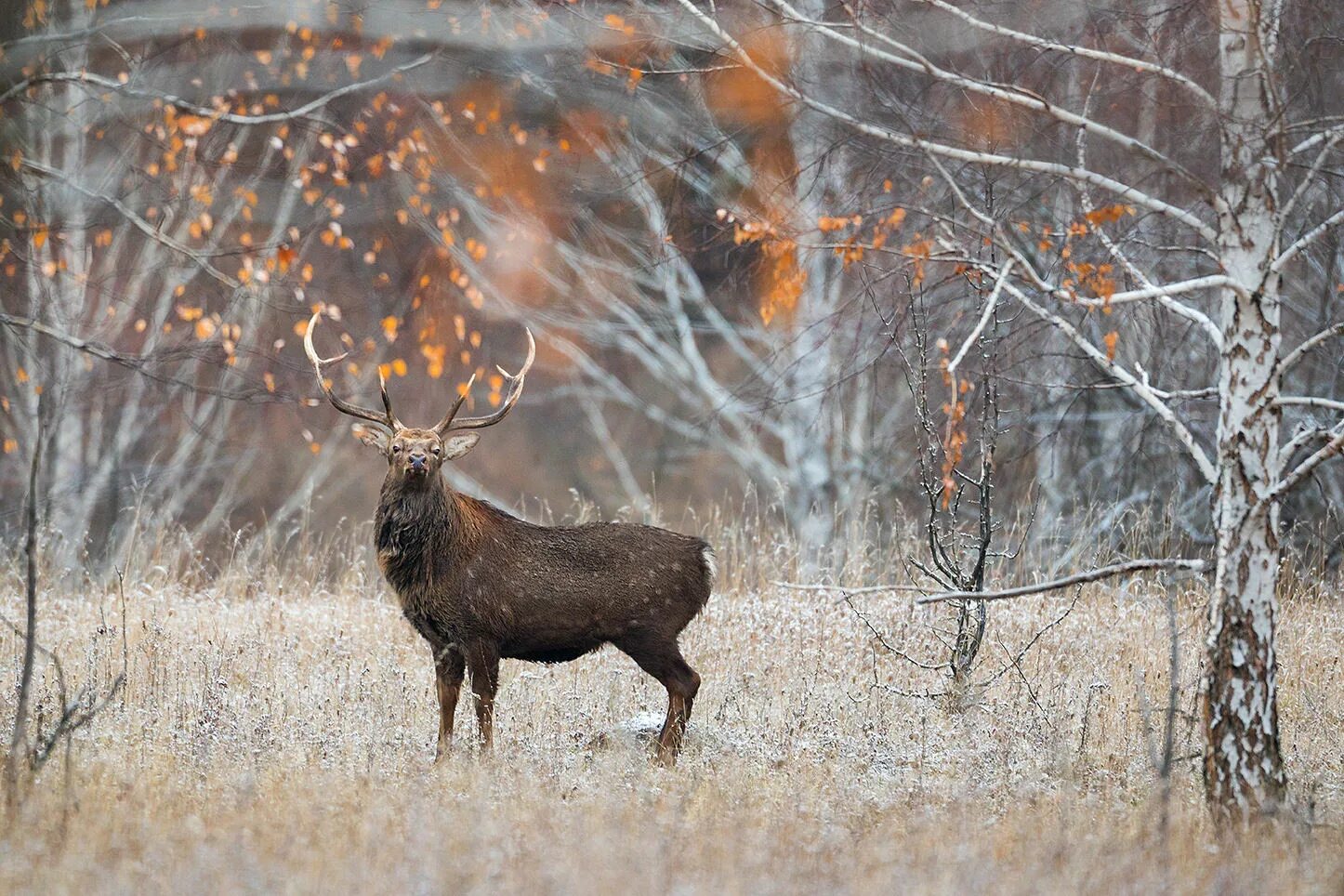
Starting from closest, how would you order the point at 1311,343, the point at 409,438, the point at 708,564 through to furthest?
the point at 1311,343
the point at 409,438
the point at 708,564

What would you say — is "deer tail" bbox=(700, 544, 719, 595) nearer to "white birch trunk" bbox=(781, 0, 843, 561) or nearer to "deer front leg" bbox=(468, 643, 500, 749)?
"deer front leg" bbox=(468, 643, 500, 749)

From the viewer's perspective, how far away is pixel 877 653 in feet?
29.1

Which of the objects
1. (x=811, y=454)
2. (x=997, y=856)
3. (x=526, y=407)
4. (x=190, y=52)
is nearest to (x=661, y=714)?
(x=997, y=856)

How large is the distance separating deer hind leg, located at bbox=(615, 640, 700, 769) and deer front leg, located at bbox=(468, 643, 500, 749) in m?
0.62

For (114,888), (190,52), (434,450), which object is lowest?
(114,888)

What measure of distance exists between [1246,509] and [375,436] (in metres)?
3.91

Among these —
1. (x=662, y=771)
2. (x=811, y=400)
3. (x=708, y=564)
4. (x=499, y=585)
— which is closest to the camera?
(x=662, y=771)

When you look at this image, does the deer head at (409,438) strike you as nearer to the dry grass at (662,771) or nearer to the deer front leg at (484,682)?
the deer front leg at (484,682)

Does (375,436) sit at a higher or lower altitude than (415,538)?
higher

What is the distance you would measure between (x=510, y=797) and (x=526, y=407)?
15111 millimetres

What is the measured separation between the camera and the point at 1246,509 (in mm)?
5234

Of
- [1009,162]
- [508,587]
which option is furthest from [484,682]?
[1009,162]

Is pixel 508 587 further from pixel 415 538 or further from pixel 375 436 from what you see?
pixel 375 436

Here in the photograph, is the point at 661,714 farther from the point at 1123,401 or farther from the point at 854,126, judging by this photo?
the point at 1123,401
